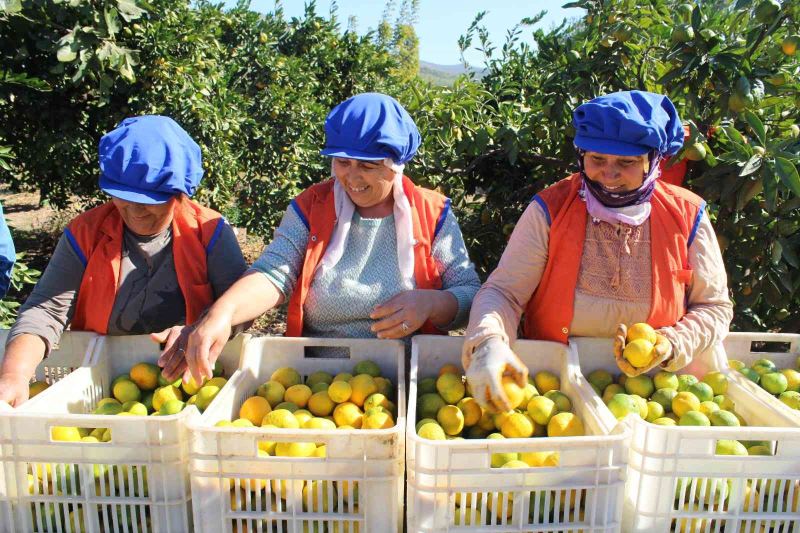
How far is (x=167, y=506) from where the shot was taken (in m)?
1.40

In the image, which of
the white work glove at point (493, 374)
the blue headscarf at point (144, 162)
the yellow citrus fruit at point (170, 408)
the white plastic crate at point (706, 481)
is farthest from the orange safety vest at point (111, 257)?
the white plastic crate at point (706, 481)

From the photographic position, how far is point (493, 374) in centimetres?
152

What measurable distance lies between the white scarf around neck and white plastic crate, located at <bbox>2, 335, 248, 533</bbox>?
81 centimetres

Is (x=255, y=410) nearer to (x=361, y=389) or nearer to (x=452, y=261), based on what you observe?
(x=361, y=389)

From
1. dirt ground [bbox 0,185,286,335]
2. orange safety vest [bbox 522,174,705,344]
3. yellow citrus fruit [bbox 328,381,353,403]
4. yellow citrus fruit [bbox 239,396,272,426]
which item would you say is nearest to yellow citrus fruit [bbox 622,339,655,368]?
orange safety vest [bbox 522,174,705,344]

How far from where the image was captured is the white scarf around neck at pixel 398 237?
210 cm

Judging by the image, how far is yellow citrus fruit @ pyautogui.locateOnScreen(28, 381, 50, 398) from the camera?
1.91 meters

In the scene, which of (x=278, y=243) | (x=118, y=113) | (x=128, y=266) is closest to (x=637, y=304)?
(x=278, y=243)

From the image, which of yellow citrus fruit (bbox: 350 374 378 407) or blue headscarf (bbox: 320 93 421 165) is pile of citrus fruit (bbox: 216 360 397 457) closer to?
yellow citrus fruit (bbox: 350 374 378 407)

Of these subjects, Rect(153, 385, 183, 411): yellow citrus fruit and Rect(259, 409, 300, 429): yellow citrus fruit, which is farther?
Rect(153, 385, 183, 411): yellow citrus fruit

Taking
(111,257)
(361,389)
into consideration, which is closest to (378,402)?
(361,389)

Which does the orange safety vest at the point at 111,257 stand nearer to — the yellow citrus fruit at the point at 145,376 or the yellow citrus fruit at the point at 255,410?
the yellow citrus fruit at the point at 145,376

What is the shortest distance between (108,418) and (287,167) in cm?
463

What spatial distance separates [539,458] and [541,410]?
0.80 ft
